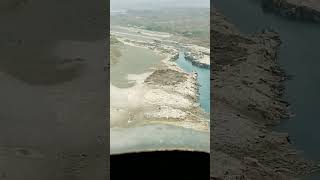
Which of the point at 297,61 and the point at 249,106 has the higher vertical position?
the point at 297,61

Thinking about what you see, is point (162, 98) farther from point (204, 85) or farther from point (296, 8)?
point (296, 8)

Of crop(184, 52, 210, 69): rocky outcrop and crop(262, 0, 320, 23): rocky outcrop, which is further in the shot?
crop(184, 52, 210, 69): rocky outcrop

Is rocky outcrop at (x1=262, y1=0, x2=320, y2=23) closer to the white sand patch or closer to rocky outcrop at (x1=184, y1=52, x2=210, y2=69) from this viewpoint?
rocky outcrop at (x1=184, y1=52, x2=210, y2=69)

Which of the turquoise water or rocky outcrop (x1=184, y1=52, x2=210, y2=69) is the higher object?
rocky outcrop (x1=184, y1=52, x2=210, y2=69)

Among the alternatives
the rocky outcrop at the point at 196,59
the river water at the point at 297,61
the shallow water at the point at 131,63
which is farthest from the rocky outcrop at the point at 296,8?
the shallow water at the point at 131,63

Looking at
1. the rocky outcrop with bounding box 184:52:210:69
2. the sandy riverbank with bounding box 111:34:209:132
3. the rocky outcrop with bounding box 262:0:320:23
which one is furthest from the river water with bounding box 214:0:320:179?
the sandy riverbank with bounding box 111:34:209:132

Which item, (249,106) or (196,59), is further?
(196,59)

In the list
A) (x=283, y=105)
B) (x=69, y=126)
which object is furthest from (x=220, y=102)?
(x=69, y=126)

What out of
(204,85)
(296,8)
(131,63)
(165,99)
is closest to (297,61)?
(296,8)
